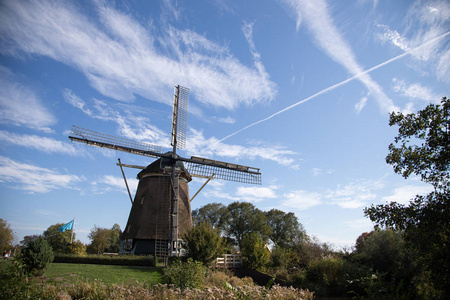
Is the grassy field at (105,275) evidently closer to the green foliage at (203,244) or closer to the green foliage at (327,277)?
the green foliage at (203,244)

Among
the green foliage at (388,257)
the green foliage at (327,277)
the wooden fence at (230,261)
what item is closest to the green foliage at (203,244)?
the wooden fence at (230,261)

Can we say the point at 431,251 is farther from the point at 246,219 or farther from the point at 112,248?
the point at 112,248

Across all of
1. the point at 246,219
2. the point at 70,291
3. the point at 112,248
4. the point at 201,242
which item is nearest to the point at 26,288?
the point at 70,291

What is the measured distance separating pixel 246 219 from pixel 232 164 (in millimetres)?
24598

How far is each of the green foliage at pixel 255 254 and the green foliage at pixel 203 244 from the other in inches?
159

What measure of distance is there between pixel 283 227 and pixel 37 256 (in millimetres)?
41589

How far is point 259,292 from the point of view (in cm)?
677

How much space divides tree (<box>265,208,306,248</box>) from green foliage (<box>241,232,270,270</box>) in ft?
86.5

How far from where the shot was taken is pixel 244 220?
4734cm

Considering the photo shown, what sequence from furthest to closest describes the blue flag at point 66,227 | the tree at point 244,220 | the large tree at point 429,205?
the tree at point 244,220 < the blue flag at point 66,227 < the large tree at point 429,205

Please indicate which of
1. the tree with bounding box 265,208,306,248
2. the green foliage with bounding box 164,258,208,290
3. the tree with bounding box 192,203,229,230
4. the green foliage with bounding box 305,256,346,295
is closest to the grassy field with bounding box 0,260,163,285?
the green foliage with bounding box 164,258,208,290

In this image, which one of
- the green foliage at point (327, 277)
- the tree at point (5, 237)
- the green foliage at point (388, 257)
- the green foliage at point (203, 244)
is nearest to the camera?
the green foliage at point (388, 257)

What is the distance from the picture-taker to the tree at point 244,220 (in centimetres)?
4540

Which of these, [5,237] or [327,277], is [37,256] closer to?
[327,277]
